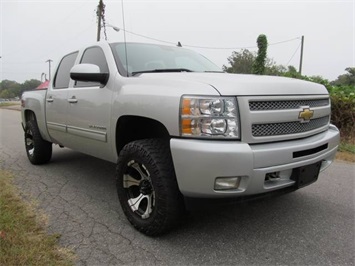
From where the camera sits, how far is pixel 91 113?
356cm

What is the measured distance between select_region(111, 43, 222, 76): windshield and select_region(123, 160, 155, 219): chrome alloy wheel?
976 millimetres

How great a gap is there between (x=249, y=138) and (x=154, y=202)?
36.9 inches

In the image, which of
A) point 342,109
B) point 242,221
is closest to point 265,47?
point 342,109

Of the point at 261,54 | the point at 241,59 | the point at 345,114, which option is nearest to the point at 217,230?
the point at 345,114

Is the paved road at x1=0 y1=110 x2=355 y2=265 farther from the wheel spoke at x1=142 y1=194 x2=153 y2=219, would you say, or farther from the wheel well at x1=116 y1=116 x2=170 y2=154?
the wheel well at x1=116 y1=116 x2=170 y2=154

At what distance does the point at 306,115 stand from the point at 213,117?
91 centimetres

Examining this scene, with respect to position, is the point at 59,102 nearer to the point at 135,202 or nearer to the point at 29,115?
the point at 29,115

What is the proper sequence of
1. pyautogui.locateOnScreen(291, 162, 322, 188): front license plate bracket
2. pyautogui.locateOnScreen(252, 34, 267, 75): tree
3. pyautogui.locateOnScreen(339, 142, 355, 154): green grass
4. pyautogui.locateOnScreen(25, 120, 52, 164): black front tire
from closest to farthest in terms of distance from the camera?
pyautogui.locateOnScreen(291, 162, 322, 188): front license plate bracket < pyautogui.locateOnScreen(25, 120, 52, 164): black front tire < pyautogui.locateOnScreen(339, 142, 355, 154): green grass < pyautogui.locateOnScreen(252, 34, 267, 75): tree

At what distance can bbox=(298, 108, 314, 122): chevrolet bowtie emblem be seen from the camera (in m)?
2.71

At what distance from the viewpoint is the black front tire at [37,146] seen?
17.1 ft

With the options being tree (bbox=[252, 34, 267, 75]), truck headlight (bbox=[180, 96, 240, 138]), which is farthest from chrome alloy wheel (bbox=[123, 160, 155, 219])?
tree (bbox=[252, 34, 267, 75])

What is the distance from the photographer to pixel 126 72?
129 inches

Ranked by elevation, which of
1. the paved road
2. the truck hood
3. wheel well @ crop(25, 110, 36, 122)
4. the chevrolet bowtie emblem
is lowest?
the paved road

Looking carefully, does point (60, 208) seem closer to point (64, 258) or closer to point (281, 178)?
point (64, 258)
